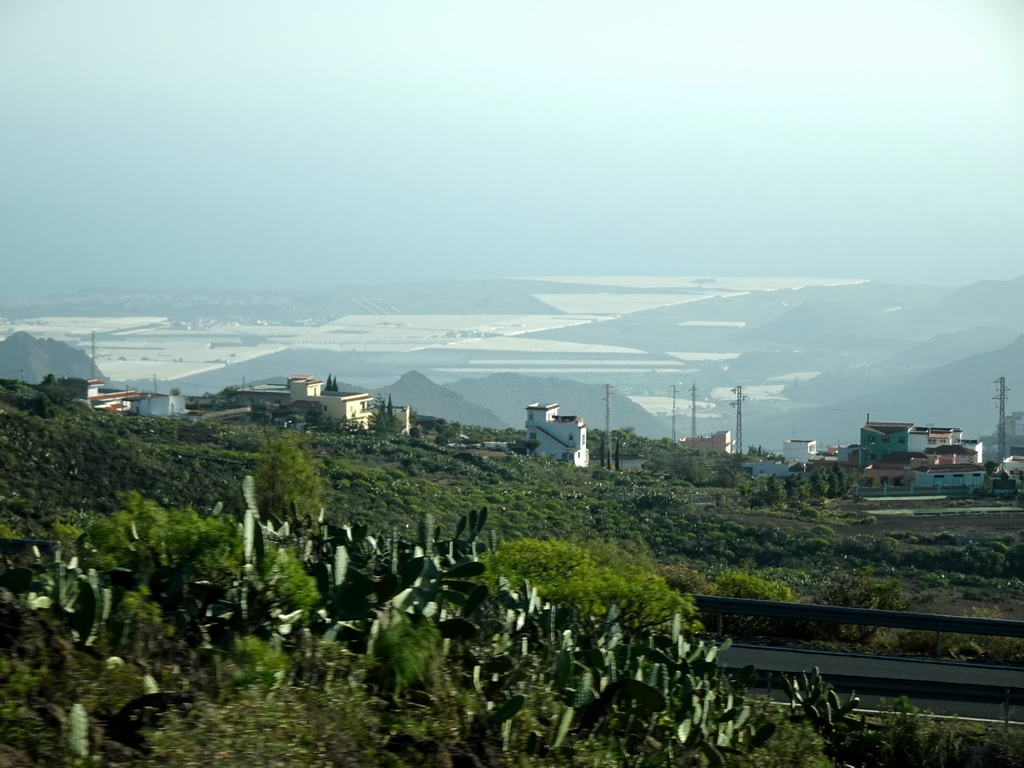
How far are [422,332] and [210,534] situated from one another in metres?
187

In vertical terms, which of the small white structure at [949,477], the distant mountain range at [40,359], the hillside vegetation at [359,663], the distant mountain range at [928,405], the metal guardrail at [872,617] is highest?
the hillside vegetation at [359,663]

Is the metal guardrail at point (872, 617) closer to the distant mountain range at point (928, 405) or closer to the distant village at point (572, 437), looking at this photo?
the distant village at point (572, 437)

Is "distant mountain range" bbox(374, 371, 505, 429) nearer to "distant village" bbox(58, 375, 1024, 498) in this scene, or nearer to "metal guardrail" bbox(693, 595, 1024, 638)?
"distant village" bbox(58, 375, 1024, 498)

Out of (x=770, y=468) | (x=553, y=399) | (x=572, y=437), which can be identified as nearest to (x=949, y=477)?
(x=770, y=468)

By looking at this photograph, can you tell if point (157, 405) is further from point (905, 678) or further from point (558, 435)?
point (905, 678)

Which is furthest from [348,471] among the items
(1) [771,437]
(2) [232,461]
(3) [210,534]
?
(1) [771,437]

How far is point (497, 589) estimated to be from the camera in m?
6.73

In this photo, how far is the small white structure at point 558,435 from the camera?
44438mm

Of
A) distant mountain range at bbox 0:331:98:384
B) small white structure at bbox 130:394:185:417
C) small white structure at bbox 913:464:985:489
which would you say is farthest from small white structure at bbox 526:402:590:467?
distant mountain range at bbox 0:331:98:384

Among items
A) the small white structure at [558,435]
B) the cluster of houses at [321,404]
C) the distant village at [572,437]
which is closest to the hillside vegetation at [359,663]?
the distant village at [572,437]

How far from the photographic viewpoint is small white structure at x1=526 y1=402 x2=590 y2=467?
4444 centimetres

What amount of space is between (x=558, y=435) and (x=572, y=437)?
651 mm

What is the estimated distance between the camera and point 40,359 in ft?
376

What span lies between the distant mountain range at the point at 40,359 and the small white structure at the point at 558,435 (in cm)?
7539
